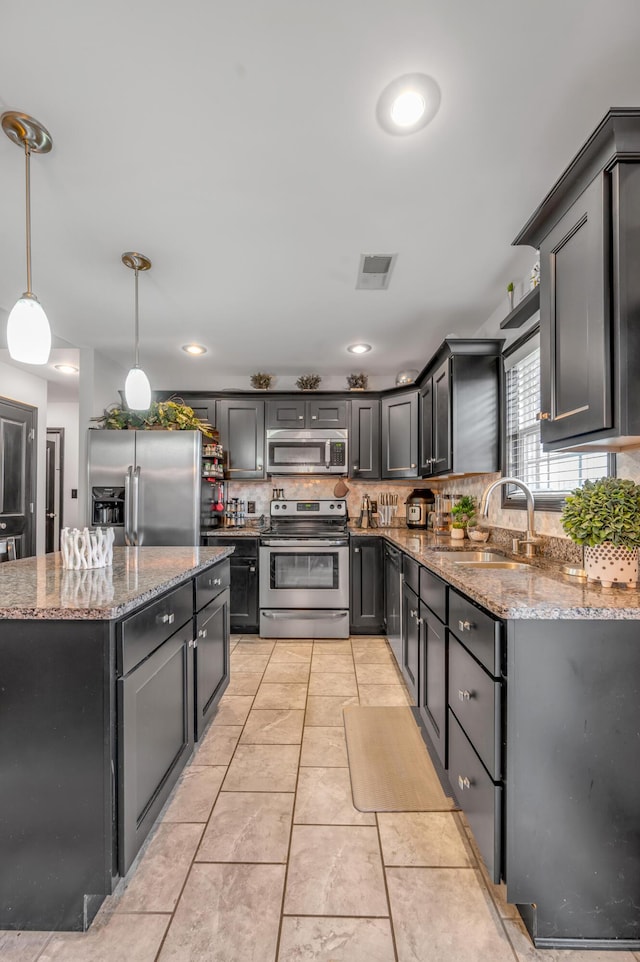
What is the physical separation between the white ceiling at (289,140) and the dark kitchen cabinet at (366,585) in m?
1.98

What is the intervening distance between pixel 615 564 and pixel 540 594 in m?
0.29

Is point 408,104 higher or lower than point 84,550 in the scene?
higher

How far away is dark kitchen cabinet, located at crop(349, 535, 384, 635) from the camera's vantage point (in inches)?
151

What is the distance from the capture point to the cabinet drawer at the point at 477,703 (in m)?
1.23

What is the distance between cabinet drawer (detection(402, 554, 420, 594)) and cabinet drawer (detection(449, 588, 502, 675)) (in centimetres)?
65

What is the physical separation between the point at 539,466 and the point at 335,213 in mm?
1740

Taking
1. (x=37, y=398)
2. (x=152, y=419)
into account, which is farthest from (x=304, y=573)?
(x=37, y=398)

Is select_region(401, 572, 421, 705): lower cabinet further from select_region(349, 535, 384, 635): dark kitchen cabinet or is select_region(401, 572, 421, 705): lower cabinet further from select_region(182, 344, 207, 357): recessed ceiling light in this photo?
select_region(182, 344, 207, 357): recessed ceiling light

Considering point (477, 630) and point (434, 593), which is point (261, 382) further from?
point (477, 630)

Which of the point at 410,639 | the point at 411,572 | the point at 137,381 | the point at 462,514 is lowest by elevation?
the point at 410,639

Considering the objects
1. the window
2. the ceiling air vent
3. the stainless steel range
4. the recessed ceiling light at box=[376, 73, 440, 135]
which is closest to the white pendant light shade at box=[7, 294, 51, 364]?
the recessed ceiling light at box=[376, 73, 440, 135]

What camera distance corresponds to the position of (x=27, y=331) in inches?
61.4

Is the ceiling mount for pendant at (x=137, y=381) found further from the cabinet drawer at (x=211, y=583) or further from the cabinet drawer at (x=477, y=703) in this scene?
the cabinet drawer at (x=477, y=703)

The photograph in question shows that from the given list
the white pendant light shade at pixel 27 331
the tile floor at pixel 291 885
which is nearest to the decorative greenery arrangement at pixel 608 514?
the tile floor at pixel 291 885
